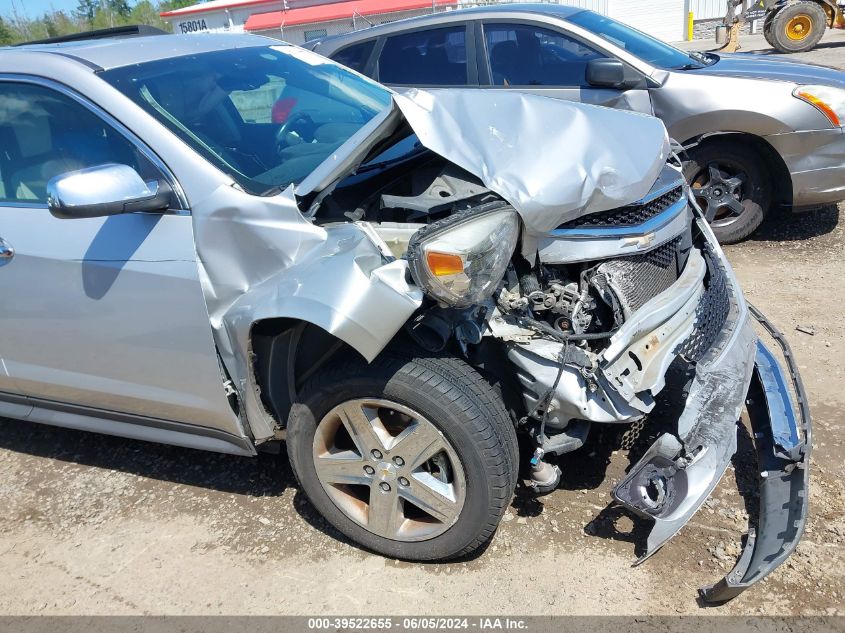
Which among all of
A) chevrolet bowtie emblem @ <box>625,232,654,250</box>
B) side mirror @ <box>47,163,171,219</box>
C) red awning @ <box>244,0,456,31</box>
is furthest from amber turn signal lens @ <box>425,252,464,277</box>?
red awning @ <box>244,0,456,31</box>

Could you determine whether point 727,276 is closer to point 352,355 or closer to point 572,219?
point 572,219

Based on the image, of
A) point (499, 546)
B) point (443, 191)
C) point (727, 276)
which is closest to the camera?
point (443, 191)

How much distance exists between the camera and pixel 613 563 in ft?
8.23

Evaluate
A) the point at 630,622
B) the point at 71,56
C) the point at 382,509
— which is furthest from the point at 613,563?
the point at 71,56

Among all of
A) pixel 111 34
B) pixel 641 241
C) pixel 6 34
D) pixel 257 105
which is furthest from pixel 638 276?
pixel 6 34

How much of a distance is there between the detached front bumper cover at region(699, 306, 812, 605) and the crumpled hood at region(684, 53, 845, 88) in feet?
9.28

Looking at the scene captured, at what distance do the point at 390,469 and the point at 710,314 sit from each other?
1345mm

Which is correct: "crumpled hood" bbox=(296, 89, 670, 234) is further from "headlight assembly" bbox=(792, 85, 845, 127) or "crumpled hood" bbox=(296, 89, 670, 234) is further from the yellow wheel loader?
the yellow wheel loader

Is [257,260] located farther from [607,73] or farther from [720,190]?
[720,190]

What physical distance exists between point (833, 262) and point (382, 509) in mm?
3949

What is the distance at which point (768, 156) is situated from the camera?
492 cm

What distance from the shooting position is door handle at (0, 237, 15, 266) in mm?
2711

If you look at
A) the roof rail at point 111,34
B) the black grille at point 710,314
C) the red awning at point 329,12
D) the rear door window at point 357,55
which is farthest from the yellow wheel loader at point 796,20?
the roof rail at point 111,34

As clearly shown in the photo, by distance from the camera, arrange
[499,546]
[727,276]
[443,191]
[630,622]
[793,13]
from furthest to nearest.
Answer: [793,13]
[727,276]
[499,546]
[443,191]
[630,622]
